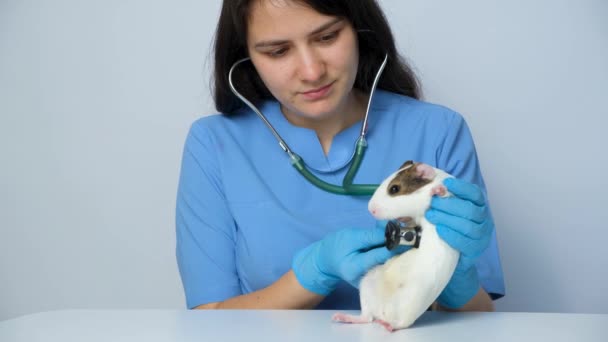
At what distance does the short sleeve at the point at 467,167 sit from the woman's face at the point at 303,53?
23 cm

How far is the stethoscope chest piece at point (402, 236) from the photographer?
3.42ft

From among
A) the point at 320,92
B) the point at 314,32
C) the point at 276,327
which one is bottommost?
the point at 276,327

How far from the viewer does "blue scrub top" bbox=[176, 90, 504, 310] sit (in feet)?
4.66

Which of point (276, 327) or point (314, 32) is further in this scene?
point (314, 32)

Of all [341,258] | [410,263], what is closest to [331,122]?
[341,258]

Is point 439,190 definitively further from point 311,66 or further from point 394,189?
point 311,66

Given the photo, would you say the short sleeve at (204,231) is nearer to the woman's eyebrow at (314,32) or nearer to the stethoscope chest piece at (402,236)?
the woman's eyebrow at (314,32)

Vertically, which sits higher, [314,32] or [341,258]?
[314,32]

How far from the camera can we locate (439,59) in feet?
6.21

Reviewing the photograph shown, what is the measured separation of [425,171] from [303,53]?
0.36 metres

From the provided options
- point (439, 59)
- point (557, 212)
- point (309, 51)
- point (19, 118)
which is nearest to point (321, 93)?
point (309, 51)

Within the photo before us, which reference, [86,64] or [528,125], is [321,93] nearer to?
[528,125]

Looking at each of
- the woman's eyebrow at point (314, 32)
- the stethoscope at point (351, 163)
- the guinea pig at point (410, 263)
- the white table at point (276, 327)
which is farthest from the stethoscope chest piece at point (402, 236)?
the woman's eyebrow at point (314, 32)

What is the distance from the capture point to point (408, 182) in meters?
1.06
